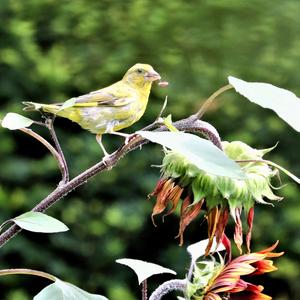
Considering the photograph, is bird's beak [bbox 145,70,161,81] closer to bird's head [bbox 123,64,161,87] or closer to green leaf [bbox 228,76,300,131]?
bird's head [bbox 123,64,161,87]

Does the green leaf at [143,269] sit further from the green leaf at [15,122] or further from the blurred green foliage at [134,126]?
the blurred green foliage at [134,126]

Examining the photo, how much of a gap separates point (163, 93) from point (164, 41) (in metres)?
0.18

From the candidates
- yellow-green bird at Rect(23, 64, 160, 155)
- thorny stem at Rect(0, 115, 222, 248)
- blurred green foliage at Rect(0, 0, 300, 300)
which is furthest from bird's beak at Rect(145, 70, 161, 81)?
blurred green foliage at Rect(0, 0, 300, 300)

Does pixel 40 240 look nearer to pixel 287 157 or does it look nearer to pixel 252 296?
pixel 287 157

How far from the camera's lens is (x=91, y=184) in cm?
240

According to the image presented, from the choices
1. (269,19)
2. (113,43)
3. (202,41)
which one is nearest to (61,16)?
(113,43)

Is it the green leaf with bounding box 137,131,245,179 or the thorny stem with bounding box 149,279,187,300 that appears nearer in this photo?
the green leaf with bounding box 137,131,245,179

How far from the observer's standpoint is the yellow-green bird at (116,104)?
814mm

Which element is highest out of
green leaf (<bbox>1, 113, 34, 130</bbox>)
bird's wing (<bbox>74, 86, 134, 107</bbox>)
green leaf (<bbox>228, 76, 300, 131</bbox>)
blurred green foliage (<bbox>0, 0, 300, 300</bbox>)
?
green leaf (<bbox>228, 76, 300, 131</bbox>)

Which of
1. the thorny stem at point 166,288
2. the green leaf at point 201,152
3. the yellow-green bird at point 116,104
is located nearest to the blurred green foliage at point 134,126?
the yellow-green bird at point 116,104

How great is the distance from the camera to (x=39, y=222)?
27.6 inches

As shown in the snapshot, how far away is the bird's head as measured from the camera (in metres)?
0.81

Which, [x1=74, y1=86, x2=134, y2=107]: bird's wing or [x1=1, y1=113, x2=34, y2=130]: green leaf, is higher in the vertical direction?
[x1=1, y1=113, x2=34, y2=130]: green leaf

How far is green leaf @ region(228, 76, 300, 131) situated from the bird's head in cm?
16
